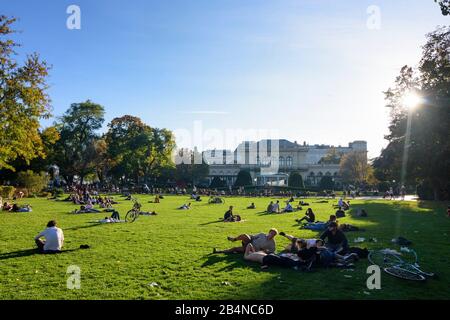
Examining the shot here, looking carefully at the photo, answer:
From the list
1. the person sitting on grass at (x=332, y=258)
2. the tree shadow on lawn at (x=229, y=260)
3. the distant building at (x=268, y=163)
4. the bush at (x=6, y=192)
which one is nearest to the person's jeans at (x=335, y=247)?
the person sitting on grass at (x=332, y=258)

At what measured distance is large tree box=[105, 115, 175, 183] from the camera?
78438mm

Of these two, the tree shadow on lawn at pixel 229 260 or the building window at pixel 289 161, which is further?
the building window at pixel 289 161

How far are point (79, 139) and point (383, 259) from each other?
7091 cm

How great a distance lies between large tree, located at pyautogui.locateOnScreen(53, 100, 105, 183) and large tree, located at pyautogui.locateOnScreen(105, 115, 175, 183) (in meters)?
4.26

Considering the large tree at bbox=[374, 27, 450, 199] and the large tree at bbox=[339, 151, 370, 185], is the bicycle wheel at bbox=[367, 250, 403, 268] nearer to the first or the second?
the large tree at bbox=[374, 27, 450, 199]

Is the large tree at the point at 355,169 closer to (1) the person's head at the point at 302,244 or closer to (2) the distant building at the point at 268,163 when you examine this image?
(2) the distant building at the point at 268,163

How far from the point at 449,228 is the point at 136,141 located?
222ft

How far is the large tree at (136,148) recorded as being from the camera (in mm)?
78438

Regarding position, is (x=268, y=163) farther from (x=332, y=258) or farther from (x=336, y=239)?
(x=332, y=258)

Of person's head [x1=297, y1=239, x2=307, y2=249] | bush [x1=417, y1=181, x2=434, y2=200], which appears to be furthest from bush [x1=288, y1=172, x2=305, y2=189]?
person's head [x1=297, y1=239, x2=307, y2=249]

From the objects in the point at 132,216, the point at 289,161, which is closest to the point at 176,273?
the point at 132,216

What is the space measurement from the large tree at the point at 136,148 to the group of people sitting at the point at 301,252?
68.3 metres

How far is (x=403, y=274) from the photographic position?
955cm

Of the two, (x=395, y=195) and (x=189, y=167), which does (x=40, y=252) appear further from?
(x=189, y=167)
